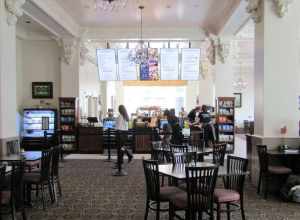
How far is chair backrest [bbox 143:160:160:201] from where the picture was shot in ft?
14.2

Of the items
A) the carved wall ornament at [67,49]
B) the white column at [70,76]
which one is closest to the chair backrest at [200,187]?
the white column at [70,76]

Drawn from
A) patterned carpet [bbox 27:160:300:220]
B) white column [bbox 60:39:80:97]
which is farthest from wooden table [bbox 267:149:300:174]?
white column [bbox 60:39:80:97]

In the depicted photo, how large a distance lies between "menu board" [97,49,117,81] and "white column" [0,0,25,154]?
4.94 metres

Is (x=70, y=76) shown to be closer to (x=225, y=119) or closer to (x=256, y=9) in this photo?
(x=225, y=119)

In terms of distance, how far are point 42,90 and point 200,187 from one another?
360 inches

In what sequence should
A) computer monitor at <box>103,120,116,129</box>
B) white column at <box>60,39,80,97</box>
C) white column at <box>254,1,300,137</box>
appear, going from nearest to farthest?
1. white column at <box>254,1,300,137</box>
2. white column at <box>60,39,80,97</box>
3. computer monitor at <box>103,120,116,129</box>

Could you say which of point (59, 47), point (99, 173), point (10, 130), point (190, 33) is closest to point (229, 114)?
point (190, 33)

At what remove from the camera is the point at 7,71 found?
249 inches

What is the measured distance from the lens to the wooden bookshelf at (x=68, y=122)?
38.0 ft

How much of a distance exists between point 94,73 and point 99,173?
326 inches

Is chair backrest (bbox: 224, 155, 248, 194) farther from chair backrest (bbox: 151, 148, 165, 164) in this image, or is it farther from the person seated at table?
the person seated at table

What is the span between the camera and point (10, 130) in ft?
21.0

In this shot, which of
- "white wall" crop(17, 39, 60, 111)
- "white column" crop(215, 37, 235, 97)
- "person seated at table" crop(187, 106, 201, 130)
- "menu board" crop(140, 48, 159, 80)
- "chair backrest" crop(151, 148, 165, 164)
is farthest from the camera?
"white wall" crop(17, 39, 60, 111)

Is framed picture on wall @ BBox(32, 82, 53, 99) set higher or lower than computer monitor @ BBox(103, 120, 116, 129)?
higher
